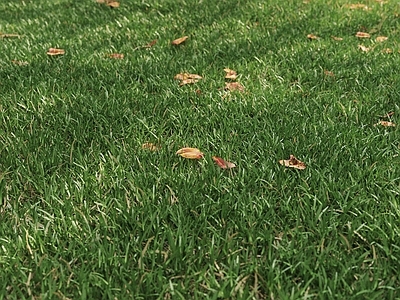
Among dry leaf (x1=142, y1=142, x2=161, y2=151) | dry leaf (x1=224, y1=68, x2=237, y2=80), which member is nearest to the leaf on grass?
dry leaf (x1=224, y1=68, x2=237, y2=80)

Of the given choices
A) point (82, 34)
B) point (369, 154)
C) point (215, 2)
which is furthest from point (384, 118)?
point (215, 2)

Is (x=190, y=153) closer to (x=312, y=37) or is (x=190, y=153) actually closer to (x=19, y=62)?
(x=19, y=62)

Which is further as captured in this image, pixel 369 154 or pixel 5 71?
pixel 5 71

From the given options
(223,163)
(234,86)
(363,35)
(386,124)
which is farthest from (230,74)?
(363,35)

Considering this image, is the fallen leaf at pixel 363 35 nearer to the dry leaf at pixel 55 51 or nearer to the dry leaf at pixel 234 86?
the dry leaf at pixel 234 86

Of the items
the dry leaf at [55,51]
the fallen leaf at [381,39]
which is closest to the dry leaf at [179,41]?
the dry leaf at [55,51]

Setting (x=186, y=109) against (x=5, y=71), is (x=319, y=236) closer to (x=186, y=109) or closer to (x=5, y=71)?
(x=186, y=109)
